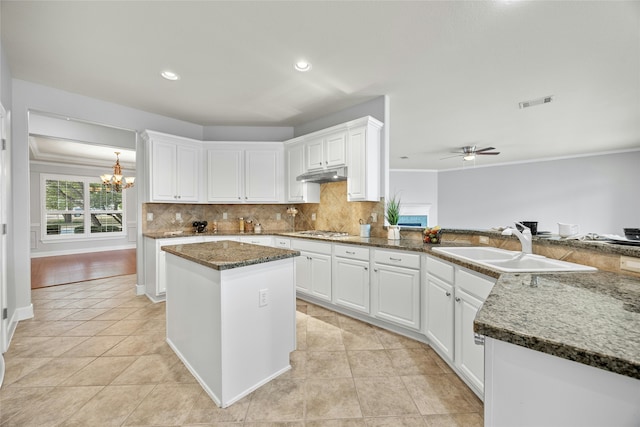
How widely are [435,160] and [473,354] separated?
6749 millimetres

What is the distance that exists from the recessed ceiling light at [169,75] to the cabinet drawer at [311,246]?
2341 mm

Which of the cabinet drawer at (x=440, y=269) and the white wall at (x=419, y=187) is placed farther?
the white wall at (x=419, y=187)

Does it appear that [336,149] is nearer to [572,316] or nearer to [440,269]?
[440,269]

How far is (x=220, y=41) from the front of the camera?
89.4 inches

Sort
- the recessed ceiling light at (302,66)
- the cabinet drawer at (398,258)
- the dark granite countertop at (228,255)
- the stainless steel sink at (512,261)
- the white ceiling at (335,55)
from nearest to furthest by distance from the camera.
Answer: the stainless steel sink at (512,261), the dark granite countertop at (228,255), the white ceiling at (335,55), the cabinet drawer at (398,258), the recessed ceiling light at (302,66)

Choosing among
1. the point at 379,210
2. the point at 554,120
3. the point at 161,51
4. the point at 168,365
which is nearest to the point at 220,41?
the point at 161,51

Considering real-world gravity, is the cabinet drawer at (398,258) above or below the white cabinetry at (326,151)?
below

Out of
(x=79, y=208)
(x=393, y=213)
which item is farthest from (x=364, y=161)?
(x=79, y=208)

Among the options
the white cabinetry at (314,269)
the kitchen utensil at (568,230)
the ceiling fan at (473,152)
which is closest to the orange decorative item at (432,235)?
the kitchen utensil at (568,230)

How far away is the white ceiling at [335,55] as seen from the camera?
1950 mm

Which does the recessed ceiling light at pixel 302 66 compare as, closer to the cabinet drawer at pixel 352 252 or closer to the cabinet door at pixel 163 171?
the cabinet drawer at pixel 352 252

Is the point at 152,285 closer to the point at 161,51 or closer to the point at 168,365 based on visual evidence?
the point at 168,365

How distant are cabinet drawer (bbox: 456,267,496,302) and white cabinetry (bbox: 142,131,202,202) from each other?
3.79 meters

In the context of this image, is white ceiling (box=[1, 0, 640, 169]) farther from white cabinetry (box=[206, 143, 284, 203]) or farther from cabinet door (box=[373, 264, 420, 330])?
cabinet door (box=[373, 264, 420, 330])
